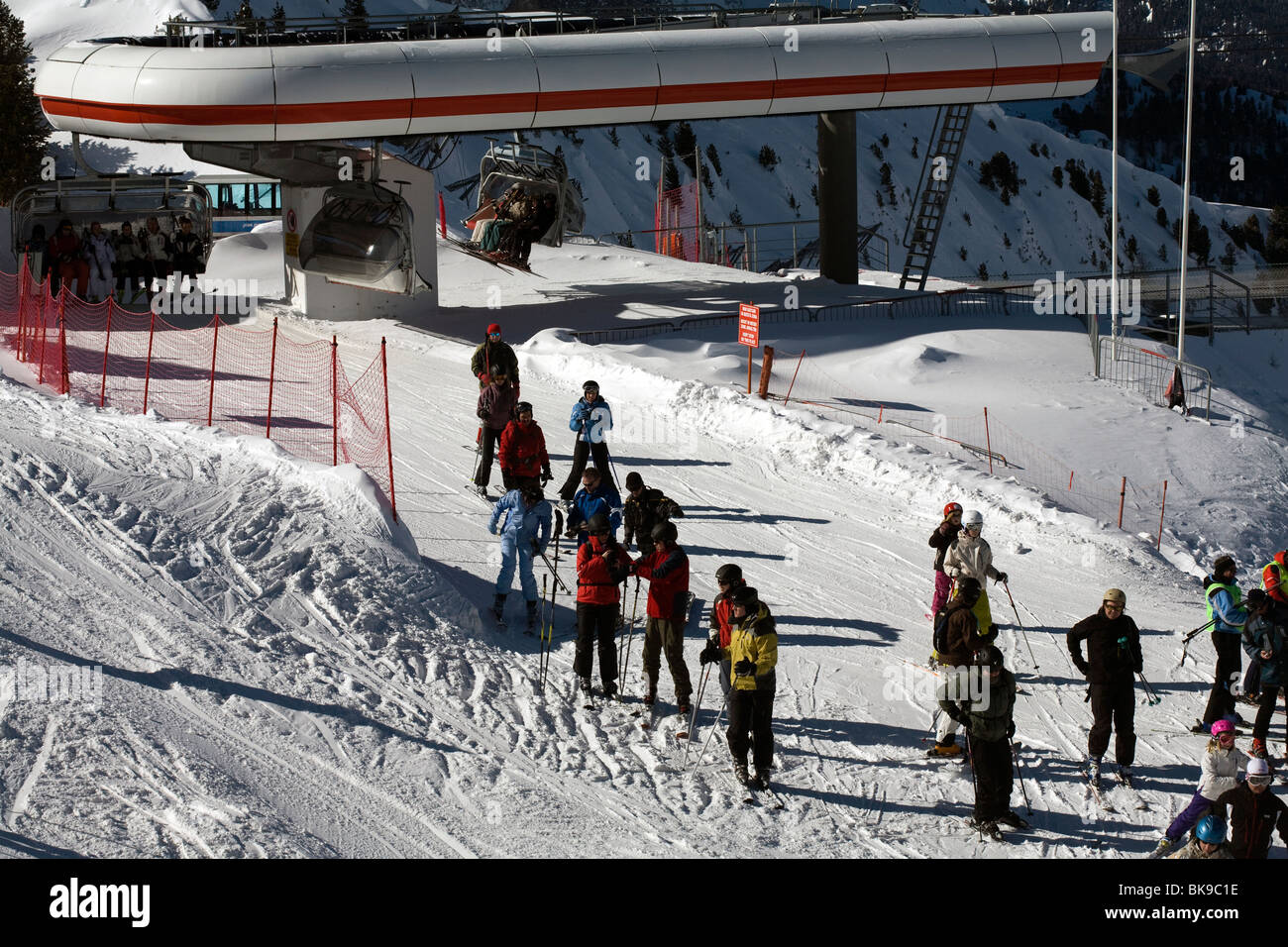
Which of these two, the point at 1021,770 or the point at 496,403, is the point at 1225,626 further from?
the point at 496,403

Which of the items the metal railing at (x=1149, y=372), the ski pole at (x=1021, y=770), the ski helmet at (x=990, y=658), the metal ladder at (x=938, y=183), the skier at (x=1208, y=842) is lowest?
the ski pole at (x=1021, y=770)

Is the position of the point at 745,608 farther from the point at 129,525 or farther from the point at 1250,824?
the point at 129,525

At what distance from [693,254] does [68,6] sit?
24.6 meters

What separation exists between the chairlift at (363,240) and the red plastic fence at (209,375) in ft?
4.66

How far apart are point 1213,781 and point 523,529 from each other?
17.5 feet

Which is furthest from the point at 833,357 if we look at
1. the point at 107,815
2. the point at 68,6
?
the point at 68,6

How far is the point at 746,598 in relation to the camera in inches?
363

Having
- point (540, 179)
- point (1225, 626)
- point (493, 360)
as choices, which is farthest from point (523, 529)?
point (540, 179)

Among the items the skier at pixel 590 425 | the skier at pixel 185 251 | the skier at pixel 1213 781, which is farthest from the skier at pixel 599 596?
the skier at pixel 185 251

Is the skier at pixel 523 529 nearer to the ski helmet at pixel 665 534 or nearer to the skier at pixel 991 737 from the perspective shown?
the ski helmet at pixel 665 534

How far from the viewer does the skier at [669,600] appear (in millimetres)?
10016

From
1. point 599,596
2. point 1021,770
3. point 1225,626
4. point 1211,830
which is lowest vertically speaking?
point 1021,770
